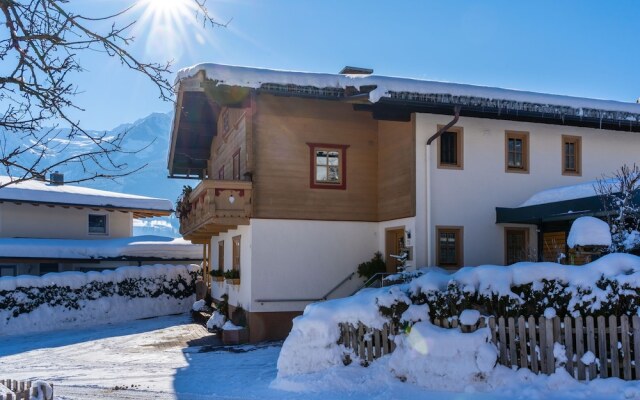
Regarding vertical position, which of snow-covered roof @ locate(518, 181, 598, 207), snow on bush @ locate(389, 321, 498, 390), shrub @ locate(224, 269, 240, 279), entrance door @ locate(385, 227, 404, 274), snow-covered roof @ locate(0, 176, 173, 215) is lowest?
snow on bush @ locate(389, 321, 498, 390)

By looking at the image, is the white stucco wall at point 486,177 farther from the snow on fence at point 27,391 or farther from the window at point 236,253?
the snow on fence at point 27,391

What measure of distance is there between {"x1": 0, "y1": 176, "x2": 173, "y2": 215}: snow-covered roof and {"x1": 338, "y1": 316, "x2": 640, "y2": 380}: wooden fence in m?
22.1

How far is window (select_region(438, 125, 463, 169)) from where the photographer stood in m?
16.0

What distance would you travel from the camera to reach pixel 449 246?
15781 mm

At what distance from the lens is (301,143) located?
16.7 m

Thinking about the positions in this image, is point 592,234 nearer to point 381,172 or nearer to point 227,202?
point 381,172

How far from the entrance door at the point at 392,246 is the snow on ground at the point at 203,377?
4.20m

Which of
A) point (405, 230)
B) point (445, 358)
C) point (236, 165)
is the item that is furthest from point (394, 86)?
point (445, 358)

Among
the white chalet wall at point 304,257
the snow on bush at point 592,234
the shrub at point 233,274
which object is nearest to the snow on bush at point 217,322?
the shrub at point 233,274

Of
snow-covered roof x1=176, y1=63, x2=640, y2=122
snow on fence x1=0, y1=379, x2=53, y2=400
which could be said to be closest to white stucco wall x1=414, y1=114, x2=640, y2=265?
snow-covered roof x1=176, y1=63, x2=640, y2=122

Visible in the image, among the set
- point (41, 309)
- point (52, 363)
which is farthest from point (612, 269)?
point (41, 309)

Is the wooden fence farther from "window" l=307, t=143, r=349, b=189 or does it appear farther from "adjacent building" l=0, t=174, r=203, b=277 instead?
"adjacent building" l=0, t=174, r=203, b=277

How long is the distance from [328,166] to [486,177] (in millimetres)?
4590

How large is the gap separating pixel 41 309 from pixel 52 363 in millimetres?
8092
